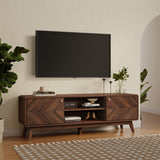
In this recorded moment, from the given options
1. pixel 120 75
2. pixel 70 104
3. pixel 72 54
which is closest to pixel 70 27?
pixel 72 54

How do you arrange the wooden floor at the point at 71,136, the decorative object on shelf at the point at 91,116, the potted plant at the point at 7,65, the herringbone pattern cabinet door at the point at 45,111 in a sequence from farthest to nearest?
the decorative object on shelf at the point at 91,116 → the herringbone pattern cabinet door at the point at 45,111 → the potted plant at the point at 7,65 → the wooden floor at the point at 71,136

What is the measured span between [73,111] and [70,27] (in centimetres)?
139

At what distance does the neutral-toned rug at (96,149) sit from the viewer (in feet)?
A: 12.3

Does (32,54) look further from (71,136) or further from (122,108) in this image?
(122,108)

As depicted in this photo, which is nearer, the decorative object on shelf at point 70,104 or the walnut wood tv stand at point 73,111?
the walnut wood tv stand at point 73,111

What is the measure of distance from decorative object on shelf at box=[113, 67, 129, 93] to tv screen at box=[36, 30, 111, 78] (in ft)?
0.52

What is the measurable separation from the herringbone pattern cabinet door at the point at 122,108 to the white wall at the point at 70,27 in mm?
461

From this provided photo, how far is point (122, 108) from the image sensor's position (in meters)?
5.43

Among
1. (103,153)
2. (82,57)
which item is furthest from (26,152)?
(82,57)

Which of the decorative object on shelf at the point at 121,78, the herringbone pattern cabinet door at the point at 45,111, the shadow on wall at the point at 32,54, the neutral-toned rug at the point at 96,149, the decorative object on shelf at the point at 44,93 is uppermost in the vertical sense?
the shadow on wall at the point at 32,54

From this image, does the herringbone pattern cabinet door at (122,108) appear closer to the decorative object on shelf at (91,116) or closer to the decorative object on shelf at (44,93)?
the decorative object on shelf at (91,116)

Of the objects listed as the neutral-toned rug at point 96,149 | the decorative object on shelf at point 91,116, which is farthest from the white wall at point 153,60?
the neutral-toned rug at point 96,149

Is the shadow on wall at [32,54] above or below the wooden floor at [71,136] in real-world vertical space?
above

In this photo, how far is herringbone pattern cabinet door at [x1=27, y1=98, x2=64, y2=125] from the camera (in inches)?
192
